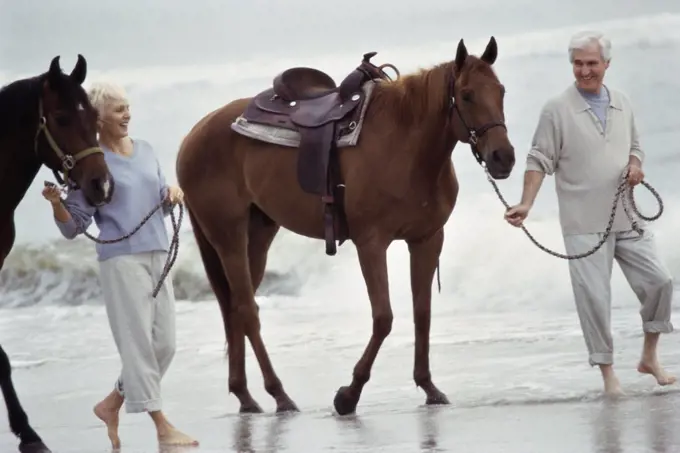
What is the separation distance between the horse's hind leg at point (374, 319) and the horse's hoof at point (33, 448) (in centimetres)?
142

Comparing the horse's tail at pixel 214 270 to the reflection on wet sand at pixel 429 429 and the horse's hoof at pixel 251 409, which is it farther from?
the reflection on wet sand at pixel 429 429

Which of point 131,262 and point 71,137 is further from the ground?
point 71,137

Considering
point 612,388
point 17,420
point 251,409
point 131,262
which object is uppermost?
point 131,262

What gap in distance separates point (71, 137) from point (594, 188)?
7.85 ft

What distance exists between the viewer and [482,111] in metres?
6.33

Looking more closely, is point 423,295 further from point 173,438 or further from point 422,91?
point 173,438

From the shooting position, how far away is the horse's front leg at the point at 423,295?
22.6ft

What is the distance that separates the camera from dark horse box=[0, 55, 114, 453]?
17.5 ft

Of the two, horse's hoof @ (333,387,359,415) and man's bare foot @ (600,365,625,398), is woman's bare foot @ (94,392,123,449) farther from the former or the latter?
man's bare foot @ (600,365,625,398)

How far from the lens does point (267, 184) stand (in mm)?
7168

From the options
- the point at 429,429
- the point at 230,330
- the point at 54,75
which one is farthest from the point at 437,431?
the point at 230,330

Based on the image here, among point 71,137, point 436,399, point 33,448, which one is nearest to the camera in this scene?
point 71,137

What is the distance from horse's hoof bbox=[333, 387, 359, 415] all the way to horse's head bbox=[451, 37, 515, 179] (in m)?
1.12

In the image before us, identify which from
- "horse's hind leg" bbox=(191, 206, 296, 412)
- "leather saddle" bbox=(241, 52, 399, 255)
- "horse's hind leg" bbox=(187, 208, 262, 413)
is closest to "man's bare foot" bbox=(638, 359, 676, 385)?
"leather saddle" bbox=(241, 52, 399, 255)
